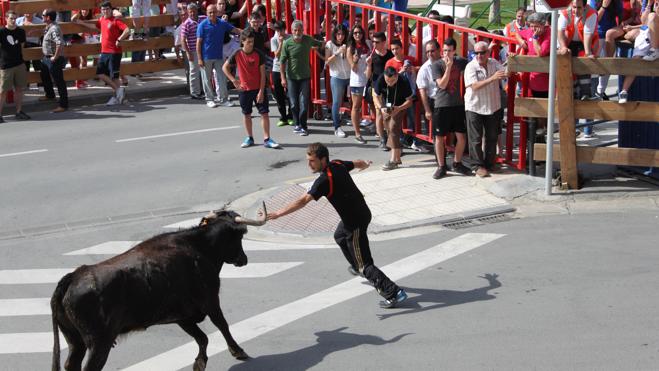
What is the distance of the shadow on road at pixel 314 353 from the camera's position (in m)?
8.38

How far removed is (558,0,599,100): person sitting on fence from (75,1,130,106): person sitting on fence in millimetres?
9195

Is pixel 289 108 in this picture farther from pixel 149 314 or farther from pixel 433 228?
pixel 149 314

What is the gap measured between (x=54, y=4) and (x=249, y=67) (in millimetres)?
6031

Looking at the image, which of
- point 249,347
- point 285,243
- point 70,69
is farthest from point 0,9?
point 249,347

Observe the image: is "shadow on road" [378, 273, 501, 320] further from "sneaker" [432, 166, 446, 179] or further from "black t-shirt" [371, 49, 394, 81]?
"black t-shirt" [371, 49, 394, 81]

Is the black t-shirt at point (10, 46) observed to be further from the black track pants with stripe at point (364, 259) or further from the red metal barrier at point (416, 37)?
the black track pants with stripe at point (364, 259)

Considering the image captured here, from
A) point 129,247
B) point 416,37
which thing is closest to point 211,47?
point 416,37

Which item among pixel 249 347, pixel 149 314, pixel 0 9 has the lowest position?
pixel 249 347

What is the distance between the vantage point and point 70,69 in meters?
20.2

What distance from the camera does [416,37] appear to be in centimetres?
1529

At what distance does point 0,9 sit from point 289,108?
244 inches

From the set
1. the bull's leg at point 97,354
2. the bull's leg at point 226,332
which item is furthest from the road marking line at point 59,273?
the bull's leg at point 97,354

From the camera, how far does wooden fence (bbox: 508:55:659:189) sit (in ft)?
41.1

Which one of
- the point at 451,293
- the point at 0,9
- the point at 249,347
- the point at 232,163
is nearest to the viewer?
the point at 249,347
